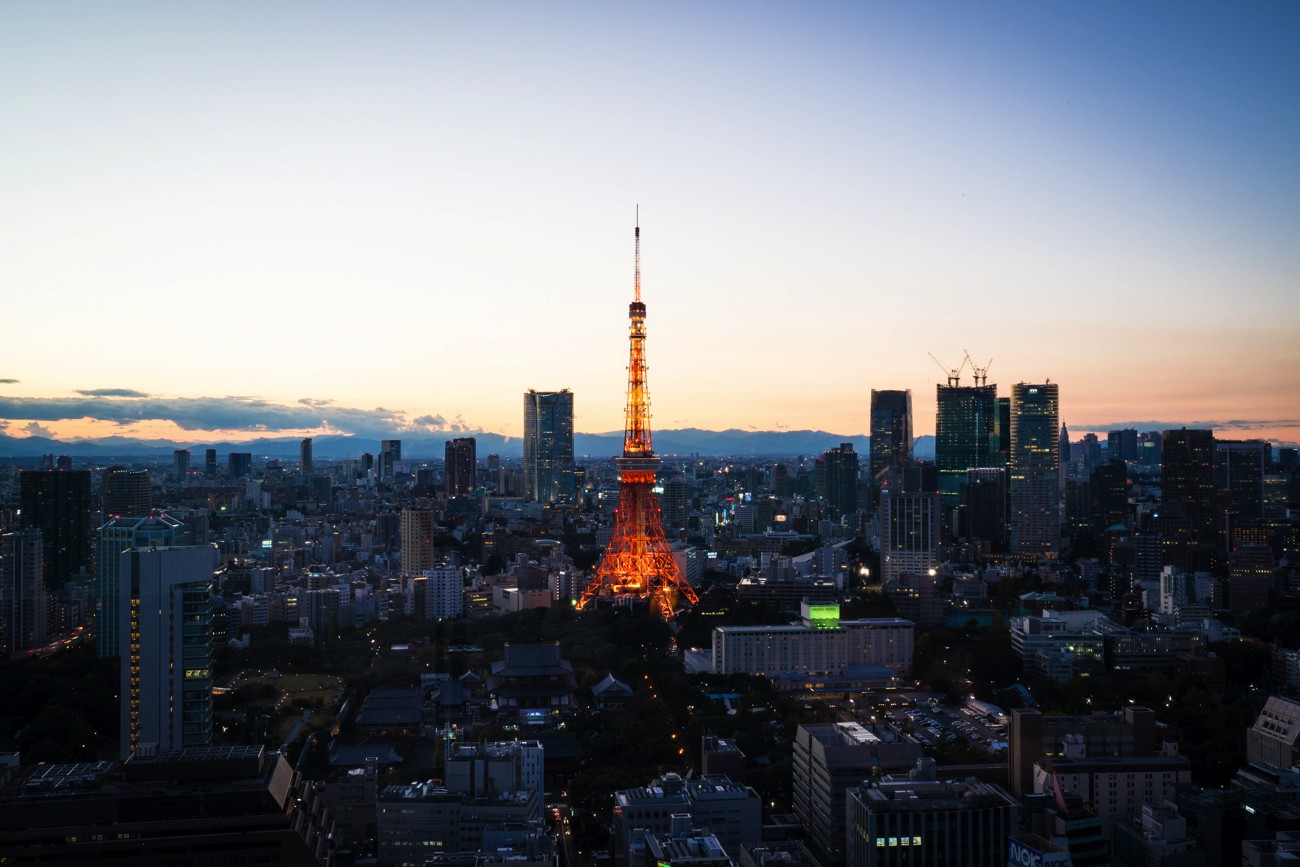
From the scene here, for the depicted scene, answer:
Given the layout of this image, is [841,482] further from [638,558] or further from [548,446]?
[638,558]

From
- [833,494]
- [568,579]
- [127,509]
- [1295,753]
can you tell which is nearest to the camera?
[1295,753]

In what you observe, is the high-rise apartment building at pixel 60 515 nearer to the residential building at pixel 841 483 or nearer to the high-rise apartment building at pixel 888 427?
the residential building at pixel 841 483

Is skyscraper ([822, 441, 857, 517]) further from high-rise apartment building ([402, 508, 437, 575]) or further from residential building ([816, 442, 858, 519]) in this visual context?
high-rise apartment building ([402, 508, 437, 575])

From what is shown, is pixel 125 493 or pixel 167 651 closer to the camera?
pixel 167 651

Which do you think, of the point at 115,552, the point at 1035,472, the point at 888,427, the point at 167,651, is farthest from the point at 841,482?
the point at 167,651

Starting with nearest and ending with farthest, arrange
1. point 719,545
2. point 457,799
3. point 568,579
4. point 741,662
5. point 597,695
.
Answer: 1. point 457,799
2. point 597,695
3. point 741,662
4. point 568,579
5. point 719,545

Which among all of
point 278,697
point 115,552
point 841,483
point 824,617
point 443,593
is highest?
point 115,552

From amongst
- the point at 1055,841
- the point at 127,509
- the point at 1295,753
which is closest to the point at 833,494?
the point at 127,509

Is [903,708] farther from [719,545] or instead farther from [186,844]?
[719,545]
